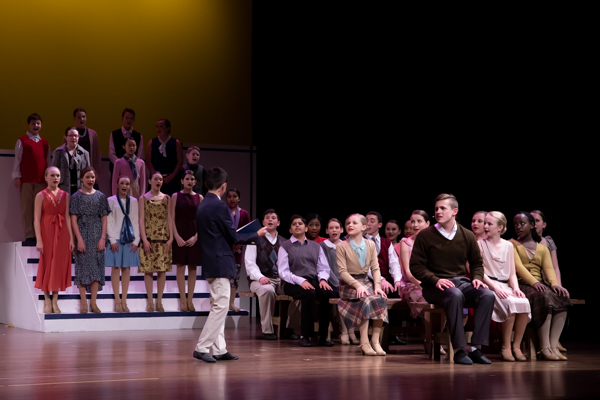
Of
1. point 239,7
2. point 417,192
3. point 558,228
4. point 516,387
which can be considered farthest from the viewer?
point 239,7

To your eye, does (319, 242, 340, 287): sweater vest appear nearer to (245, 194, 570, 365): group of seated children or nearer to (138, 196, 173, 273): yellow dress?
(245, 194, 570, 365): group of seated children

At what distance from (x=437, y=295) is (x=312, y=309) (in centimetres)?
152

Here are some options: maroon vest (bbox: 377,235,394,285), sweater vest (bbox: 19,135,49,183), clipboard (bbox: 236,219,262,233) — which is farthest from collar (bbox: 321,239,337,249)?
sweater vest (bbox: 19,135,49,183)

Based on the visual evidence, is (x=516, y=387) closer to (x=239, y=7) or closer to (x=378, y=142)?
(x=378, y=142)

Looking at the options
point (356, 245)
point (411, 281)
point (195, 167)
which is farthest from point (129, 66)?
point (411, 281)

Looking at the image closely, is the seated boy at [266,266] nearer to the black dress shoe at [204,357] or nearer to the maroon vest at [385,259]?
the maroon vest at [385,259]

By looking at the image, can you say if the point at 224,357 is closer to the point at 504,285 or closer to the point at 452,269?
the point at 452,269

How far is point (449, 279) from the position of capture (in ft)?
17.5

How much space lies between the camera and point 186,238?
8.11 m

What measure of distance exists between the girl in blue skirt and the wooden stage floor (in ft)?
4.68

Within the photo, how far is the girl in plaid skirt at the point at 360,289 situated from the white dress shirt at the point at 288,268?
2.14ft

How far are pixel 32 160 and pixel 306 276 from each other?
3.77m

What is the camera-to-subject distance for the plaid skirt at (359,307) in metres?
5.69

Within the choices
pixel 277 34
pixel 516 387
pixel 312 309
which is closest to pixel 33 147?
pixel 277 34
